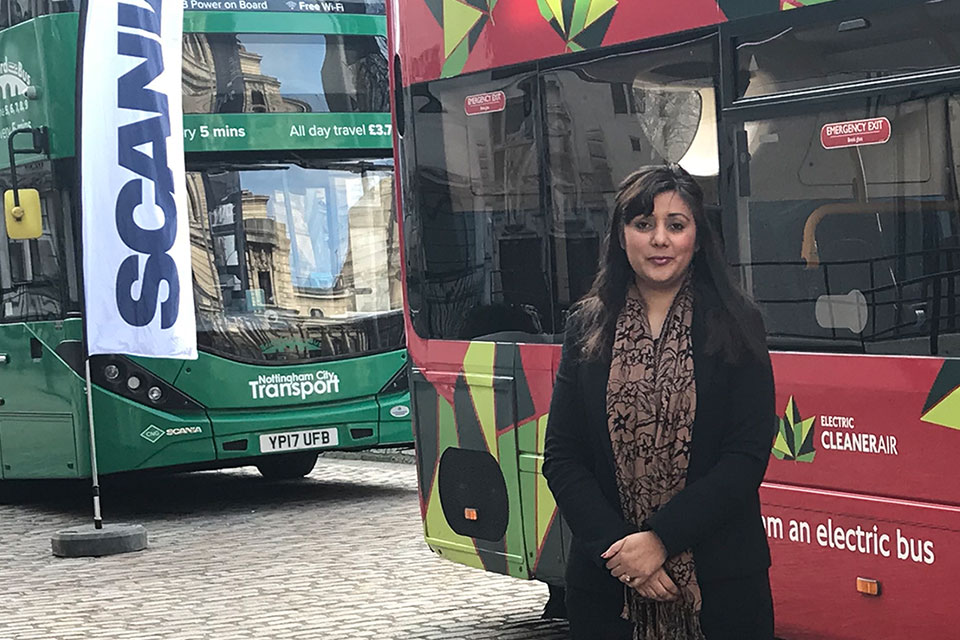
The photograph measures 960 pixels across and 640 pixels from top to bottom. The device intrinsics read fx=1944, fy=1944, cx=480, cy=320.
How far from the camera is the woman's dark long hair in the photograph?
4062 mm

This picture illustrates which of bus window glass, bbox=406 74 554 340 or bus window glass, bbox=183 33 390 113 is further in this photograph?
bus window glass, bbox=183 33 390 113

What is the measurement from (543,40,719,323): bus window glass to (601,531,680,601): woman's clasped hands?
2701 mm

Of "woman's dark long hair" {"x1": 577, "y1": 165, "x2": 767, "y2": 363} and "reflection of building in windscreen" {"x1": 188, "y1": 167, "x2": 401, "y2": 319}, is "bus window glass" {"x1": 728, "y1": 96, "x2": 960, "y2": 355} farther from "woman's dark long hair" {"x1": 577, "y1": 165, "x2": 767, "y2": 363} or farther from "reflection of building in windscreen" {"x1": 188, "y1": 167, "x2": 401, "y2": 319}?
"reflection of building in windscreen" {"x1": 188, "y1": 167, "x2": 401, "y2": 319}

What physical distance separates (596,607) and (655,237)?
80cm

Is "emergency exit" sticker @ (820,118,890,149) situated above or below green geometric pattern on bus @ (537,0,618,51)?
below

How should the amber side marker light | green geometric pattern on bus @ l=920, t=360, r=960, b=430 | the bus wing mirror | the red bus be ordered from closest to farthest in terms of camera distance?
green geometric pattern on bus @ l=920, t=360, r=960, b=430 < the red bus < the amber side marker light < the bus wing mirror

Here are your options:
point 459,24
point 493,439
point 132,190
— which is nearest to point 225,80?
point 132,190

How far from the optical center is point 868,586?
6.01m

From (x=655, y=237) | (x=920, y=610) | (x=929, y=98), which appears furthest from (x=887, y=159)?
(x=655, y=237)

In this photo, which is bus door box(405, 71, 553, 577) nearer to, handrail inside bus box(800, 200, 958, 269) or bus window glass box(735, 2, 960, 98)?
bus window glass box(735, 2, 960, 98)

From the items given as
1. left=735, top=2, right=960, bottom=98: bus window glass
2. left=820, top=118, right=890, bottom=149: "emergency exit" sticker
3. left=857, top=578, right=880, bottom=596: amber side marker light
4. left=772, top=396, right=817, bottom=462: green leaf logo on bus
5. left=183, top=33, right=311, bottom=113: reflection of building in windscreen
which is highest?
left=183, top=33, right=311, bottom=113: reflection of building in windscreen

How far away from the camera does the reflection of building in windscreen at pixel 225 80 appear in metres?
13.1

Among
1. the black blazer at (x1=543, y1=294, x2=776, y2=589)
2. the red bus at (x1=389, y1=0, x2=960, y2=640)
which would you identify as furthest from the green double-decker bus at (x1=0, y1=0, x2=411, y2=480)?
the black blazer at (x1=543, y1=294, x2=776, y2=589)

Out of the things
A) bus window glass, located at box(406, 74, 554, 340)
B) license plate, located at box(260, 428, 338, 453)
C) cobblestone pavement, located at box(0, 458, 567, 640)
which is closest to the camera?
bus window glass, located at box(406, 74, 554, 340)
